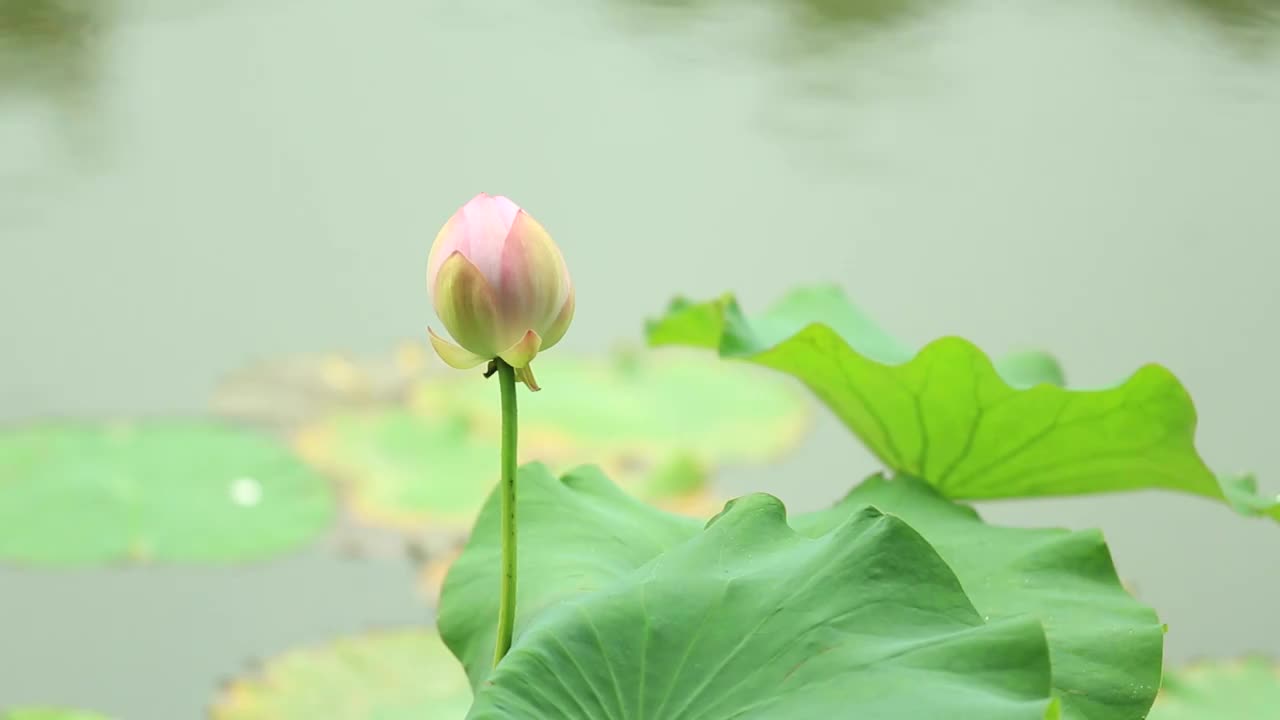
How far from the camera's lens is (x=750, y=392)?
1.59 m

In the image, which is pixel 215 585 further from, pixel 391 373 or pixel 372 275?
pixel 372 275

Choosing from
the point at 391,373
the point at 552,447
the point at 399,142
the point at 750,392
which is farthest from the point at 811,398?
the point at 399,142

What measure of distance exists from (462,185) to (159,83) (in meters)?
0.66

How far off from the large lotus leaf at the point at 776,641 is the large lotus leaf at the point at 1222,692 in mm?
619

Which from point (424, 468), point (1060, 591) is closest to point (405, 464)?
point (424, 468)

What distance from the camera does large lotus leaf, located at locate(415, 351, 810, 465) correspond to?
1.45 meters

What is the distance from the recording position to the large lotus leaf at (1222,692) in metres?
1.02

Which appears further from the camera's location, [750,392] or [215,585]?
[750,392]

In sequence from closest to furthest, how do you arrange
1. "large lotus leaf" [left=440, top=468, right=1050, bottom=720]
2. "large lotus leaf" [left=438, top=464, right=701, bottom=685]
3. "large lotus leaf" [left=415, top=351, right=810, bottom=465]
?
"large lotus leaf" [left=440, top=468, right=1050, bottom=720] < "large lotus leaf" [left=438, top=464, right=701, bottom=685] < "large lotus leaf" [left=415, top=351, right=810, bottom=465]

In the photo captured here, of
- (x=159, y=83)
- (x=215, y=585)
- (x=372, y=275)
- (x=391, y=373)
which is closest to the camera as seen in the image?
(x=215, y=585)

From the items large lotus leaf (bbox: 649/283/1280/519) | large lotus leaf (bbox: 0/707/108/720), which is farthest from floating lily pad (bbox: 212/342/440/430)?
large lotus leaf (bbox: 649/283/1280/519)

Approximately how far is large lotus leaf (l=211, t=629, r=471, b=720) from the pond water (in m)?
0.09

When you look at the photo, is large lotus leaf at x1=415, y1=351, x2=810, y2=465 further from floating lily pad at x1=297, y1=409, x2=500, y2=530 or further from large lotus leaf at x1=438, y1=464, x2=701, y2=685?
large lotus leaf at x1=438, y1=464, x2=701, y2=685

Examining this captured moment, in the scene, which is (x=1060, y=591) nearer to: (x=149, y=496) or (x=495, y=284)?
(x=495, y=284)
